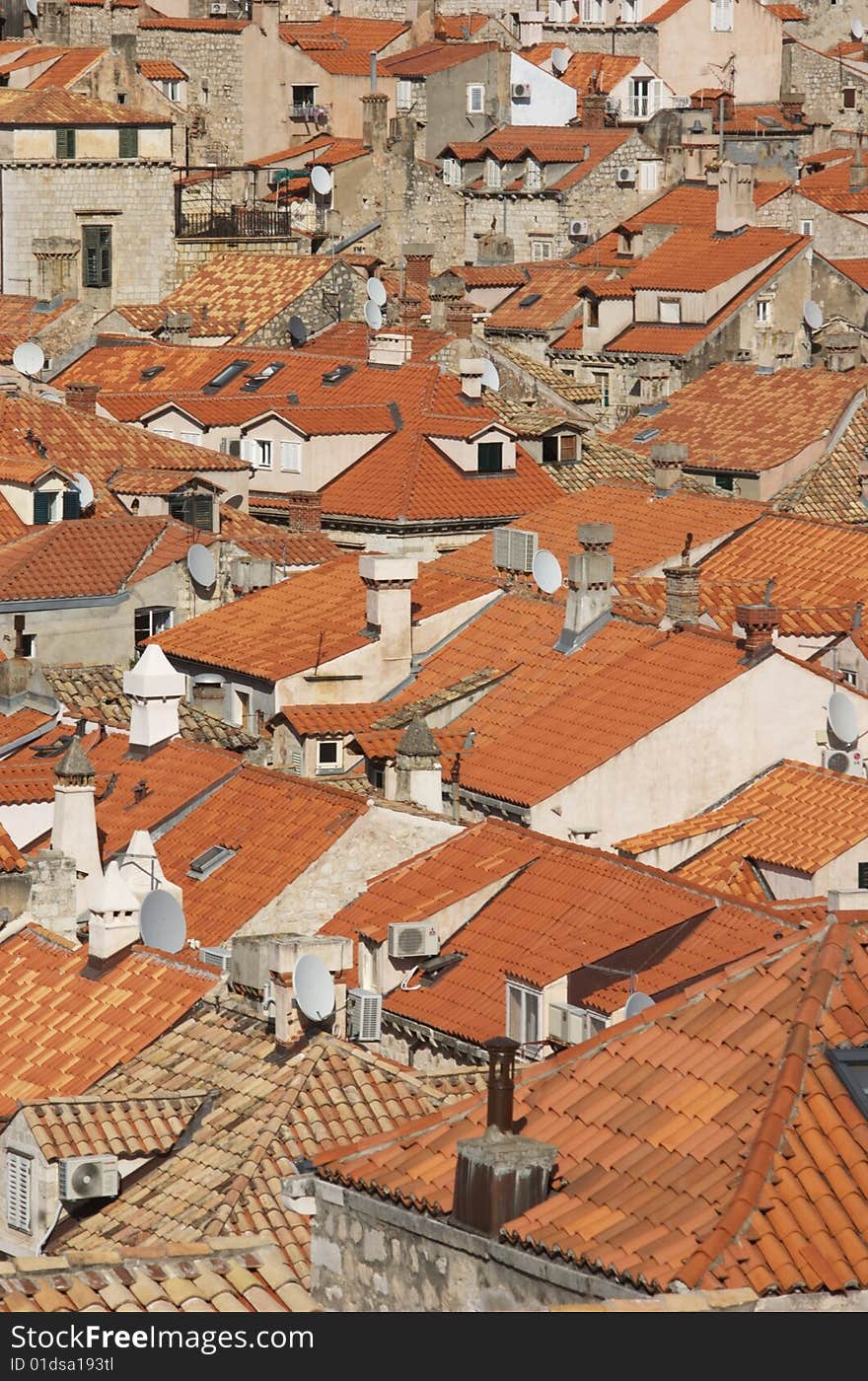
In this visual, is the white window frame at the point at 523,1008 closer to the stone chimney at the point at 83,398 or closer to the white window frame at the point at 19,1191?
the white window frame at the point at 19,1191

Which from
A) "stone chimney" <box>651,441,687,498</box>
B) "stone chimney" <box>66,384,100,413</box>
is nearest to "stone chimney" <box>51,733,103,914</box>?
"stone chimney" <box>651,441,687,498</box>

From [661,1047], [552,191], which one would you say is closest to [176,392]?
[552,191]

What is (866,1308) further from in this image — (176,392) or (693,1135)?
(176,392)

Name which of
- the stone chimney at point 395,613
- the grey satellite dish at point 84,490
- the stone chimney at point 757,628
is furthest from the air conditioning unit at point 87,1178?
the grey satellite dish at point 84,490

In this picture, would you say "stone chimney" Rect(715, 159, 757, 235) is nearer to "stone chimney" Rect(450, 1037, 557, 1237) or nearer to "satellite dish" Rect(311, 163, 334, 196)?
"satellite dish" Rect(311, 163, 334, 196)

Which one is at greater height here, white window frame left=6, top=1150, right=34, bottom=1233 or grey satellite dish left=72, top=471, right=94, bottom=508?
white window frame left=6, top=1150, right=34, bottom=1233
